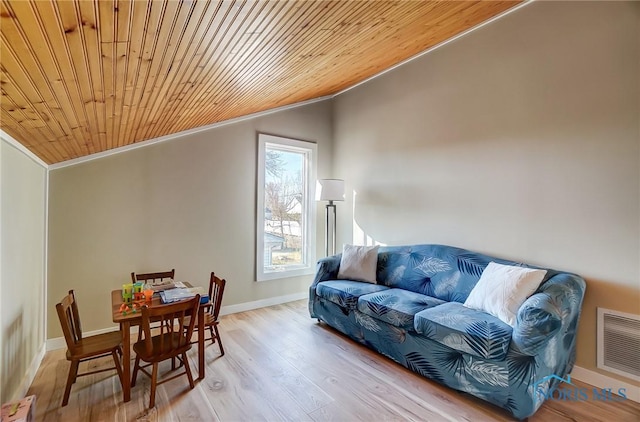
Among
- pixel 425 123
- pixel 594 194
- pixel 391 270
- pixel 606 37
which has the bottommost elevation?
pixel 391 270

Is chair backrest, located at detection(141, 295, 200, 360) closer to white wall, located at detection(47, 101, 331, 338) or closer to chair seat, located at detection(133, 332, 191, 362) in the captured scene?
chair seat, located at detection(133, 332, 191, 362)

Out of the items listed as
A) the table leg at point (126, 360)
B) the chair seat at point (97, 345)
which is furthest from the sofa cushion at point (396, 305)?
the chair seat at point (97, 345)

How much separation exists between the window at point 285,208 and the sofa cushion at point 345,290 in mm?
1068

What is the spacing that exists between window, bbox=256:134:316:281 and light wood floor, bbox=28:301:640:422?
1.56m

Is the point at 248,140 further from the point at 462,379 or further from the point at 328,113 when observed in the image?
the point at 462,379

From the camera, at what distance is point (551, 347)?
2.06m

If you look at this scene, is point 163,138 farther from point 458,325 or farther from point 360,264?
point 458,325

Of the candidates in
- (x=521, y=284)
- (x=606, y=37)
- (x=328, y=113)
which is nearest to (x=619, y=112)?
(x=606, y=37)

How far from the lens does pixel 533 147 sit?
9.00ft

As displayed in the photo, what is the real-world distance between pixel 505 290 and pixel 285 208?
2982 millimetres

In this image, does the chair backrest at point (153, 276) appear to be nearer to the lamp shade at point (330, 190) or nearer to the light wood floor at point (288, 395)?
the light wood floor at point (288, 395)

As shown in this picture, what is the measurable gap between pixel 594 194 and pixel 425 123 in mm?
1776

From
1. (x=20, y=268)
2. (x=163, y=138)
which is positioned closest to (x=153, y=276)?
(x=20, y=268)

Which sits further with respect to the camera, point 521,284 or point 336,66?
point 336,66
